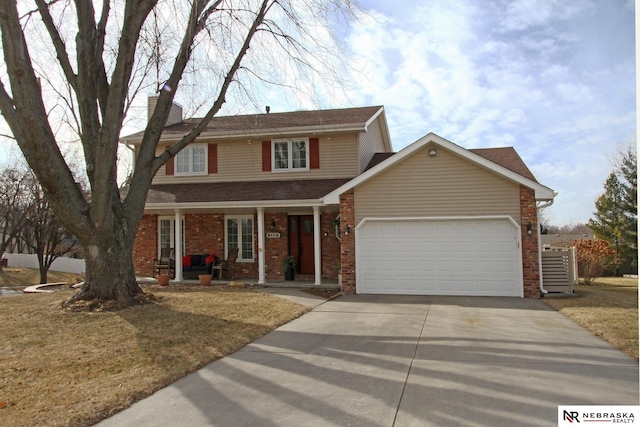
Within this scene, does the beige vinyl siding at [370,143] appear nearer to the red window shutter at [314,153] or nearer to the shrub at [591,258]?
the red window shutter at [314,153]

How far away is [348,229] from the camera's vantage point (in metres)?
13.6

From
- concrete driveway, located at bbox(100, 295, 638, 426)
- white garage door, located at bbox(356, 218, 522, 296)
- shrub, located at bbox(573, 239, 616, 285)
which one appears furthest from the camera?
shrub, located at bbox(573, 239, 616, 285)

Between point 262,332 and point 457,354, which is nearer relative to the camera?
point 457,354

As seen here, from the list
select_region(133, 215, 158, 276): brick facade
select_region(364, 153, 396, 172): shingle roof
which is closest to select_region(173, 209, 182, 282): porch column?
select_region(133, 215, 158, 276): brick facade

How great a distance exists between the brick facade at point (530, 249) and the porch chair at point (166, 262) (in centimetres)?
1114

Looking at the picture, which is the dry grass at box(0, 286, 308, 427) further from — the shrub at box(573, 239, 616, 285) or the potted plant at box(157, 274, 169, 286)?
the shrub at box(573, 239, 616, 285)

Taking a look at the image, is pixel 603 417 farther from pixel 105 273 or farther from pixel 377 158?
pixel 377 158

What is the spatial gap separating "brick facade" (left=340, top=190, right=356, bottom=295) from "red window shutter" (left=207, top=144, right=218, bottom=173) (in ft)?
19.8

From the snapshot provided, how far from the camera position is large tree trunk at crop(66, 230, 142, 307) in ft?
34.7

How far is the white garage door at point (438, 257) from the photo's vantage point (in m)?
12.6

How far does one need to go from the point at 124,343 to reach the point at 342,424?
14.6 feet

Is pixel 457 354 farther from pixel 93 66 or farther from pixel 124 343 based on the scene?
pixel 93 66

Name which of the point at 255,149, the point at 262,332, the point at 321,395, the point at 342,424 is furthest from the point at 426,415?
the point at 255,149

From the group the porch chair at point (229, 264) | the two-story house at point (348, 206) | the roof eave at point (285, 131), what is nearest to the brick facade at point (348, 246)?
the two-story house at point (348, 206)
